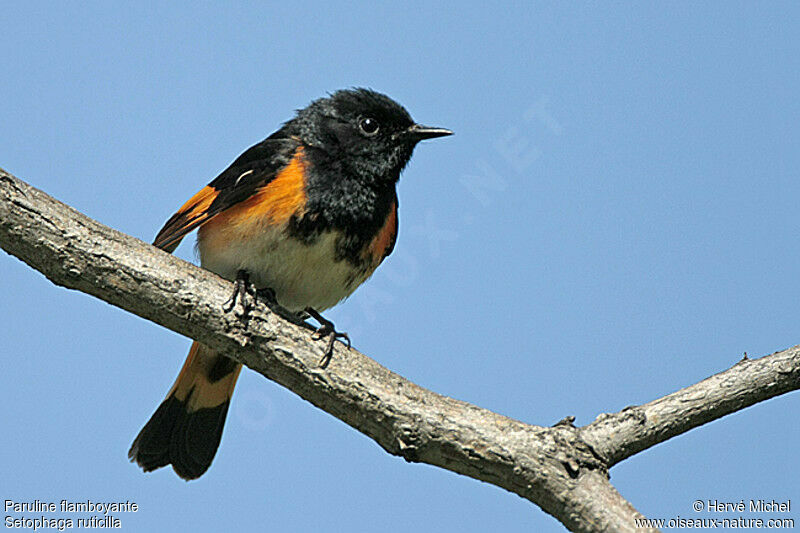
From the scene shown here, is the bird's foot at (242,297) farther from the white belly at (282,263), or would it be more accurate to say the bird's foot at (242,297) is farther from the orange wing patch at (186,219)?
the orange wing patch at (186,219)

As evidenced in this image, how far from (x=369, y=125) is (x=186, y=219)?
1068 mm

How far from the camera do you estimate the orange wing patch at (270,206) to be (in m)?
3.95

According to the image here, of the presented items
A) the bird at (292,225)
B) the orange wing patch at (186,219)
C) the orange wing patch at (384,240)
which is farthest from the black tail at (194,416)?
the orange wing patch at (384,240)

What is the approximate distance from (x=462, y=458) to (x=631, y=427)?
2.06ft

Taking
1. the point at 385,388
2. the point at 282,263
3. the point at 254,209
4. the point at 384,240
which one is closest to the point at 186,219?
the point at 254,209

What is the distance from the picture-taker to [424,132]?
4586mm

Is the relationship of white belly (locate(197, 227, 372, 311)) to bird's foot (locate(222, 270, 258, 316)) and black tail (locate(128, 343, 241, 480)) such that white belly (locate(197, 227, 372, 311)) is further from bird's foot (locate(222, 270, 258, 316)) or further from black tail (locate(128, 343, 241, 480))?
black tail (locate(128, 343, 241, 480))

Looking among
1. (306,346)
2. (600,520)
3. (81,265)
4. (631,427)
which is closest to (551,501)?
(600,520)

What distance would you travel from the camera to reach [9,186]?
3.21m

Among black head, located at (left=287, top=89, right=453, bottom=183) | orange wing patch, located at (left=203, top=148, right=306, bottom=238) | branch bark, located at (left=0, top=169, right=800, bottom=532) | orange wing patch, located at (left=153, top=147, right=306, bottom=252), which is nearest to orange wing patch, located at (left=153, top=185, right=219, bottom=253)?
orange wing patch, located at (left=153, top=147, right=306, bottom=252)

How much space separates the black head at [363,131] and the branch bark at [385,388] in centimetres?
121

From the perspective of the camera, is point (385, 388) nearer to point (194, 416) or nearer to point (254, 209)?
point (254, 209)

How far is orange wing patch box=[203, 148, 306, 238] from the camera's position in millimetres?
3949

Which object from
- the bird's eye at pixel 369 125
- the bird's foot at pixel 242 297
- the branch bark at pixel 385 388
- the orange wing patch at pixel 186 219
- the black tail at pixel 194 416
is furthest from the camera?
the black tail at pixel 194 416
